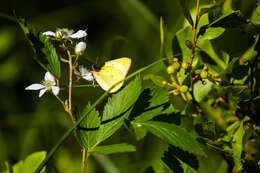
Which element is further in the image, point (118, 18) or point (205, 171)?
point (118, 18)

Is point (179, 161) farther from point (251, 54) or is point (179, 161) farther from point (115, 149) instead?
point (251, 54)

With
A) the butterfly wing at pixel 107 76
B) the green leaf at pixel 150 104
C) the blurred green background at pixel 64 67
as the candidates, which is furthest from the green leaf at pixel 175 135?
the blurred green background at pixel 64 67

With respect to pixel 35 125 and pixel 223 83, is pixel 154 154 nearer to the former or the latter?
pixel 35 125

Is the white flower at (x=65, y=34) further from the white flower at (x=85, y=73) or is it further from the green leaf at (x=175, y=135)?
the green leaf at (x=175, y=135)

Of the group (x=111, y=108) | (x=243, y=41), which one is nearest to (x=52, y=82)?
(x=111, y=108)

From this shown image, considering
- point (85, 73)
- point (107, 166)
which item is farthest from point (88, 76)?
point (107, 166)

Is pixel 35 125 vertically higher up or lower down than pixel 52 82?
lower down

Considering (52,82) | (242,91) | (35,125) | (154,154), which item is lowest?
(154,154)
